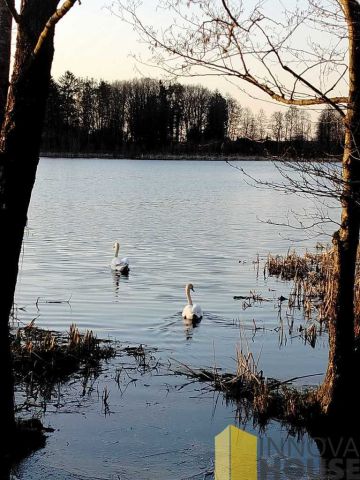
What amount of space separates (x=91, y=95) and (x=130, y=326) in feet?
288

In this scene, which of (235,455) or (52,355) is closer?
(235,455)

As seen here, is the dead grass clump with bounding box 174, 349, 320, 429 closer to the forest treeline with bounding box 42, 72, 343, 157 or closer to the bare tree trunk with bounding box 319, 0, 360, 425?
the bare tree trunk with bounding box 319, 0, 360, 425

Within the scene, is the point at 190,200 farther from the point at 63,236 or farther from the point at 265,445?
the point at 265,445

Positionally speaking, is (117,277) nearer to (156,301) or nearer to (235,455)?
(156,301)

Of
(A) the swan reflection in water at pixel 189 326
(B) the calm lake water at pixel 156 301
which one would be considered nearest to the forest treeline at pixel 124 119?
(B) the calm lake water at pixel 156 301

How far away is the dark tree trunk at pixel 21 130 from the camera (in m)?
5.34

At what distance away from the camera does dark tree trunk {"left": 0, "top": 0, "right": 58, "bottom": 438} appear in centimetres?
534

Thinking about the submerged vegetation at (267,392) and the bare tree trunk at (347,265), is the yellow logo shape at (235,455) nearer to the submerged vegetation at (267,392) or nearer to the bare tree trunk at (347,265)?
the submerged vegetation at (267,392)

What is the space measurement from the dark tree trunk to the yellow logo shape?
233cm

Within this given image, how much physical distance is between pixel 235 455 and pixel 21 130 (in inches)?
138

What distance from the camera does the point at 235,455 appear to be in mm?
6430

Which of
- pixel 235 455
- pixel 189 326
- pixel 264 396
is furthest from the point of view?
pixel 189 326

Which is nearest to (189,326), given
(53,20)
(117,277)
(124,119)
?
(117,277)

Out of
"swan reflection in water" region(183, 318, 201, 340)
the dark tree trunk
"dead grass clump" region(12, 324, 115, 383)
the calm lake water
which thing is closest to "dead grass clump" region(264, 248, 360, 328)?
the calm lake water
